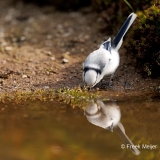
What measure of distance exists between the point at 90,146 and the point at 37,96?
5.88ft

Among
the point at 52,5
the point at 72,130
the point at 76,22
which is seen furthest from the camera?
the point at 52,5

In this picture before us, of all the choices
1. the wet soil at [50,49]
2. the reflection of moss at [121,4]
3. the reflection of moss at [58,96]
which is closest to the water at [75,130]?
the reflection of moss at [58,96]

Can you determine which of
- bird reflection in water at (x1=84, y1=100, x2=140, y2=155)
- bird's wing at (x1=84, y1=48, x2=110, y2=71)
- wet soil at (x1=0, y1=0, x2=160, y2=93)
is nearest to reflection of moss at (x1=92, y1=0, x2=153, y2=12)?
wet soil at (x1=0, y1=0, x2=160, y2=93)

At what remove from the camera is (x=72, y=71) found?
23.5 ft

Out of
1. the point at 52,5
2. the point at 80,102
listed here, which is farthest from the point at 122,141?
the point at 52,5

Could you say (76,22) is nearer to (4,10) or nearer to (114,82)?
(4,10)

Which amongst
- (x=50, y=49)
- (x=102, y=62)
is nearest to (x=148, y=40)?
(x=102, y=62)

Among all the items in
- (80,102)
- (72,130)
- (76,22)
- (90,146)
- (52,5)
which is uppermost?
(52,5)

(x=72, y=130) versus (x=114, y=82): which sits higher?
(x=114, y=82)

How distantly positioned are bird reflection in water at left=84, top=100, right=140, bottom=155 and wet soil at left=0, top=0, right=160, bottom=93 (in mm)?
674

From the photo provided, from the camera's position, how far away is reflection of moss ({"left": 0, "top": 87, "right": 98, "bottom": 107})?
20.2ft

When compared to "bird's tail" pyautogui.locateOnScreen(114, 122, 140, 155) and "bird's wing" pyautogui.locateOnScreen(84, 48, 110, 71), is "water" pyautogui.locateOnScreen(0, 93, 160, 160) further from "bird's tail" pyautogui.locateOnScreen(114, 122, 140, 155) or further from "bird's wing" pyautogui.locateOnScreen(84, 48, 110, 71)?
"bird's wing" pyautogui.locateOnScreen(84, 48, 110, 71)

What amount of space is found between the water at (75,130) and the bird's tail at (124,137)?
3 cm

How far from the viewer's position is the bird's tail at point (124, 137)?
182 inches
